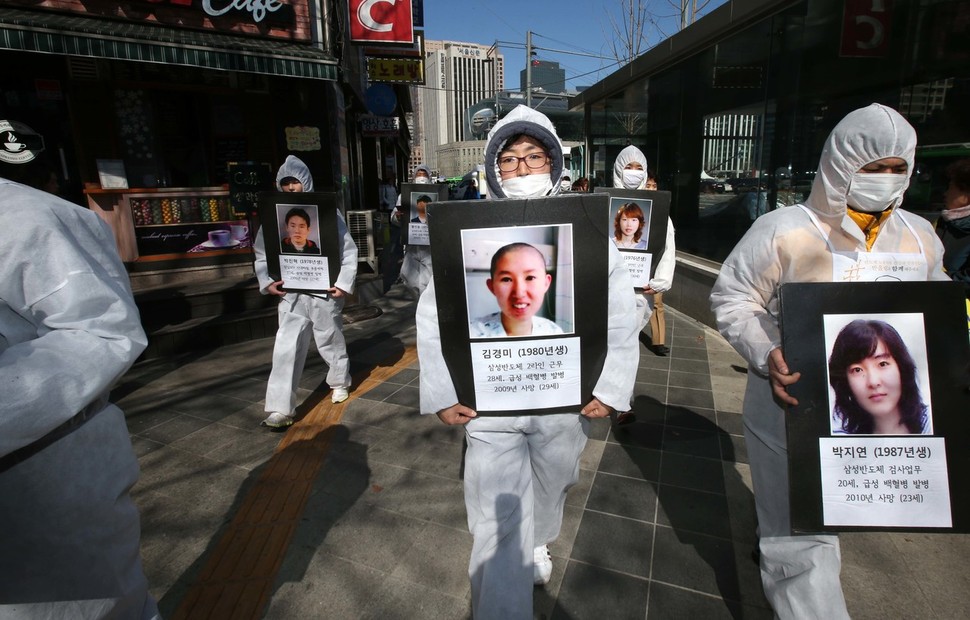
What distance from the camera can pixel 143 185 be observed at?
835 centimetres

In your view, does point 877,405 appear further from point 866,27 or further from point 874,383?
point 866,27

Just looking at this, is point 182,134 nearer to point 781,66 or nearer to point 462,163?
point 781,66

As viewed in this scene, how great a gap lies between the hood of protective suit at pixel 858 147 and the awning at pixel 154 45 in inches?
293

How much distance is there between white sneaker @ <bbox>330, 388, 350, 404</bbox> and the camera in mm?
4809

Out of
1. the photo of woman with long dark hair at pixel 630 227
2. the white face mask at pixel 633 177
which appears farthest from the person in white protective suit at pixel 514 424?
the white face mask at pixel 633 177

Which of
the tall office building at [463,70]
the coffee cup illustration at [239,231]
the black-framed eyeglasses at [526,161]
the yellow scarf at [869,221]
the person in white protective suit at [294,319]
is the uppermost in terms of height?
the tall office building at [463,70]

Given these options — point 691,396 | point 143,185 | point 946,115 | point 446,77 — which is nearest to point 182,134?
point 143,185

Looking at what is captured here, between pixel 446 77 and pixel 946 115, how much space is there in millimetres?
69636

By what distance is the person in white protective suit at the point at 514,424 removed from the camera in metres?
2.02

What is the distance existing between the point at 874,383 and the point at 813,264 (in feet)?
1.62

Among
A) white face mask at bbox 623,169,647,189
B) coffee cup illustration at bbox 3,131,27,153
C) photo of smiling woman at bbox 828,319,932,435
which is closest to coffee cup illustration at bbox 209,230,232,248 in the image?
coffee cup illustration at bbox 3,131,27,153

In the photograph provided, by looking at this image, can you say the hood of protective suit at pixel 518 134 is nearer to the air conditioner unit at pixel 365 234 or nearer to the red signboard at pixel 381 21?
the air conditioner unit at pixel 365 234

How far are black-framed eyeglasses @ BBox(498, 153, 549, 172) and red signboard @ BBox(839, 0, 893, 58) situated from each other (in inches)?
215

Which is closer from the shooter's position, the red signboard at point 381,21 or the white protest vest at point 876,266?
the white protest vest at point 876,266
